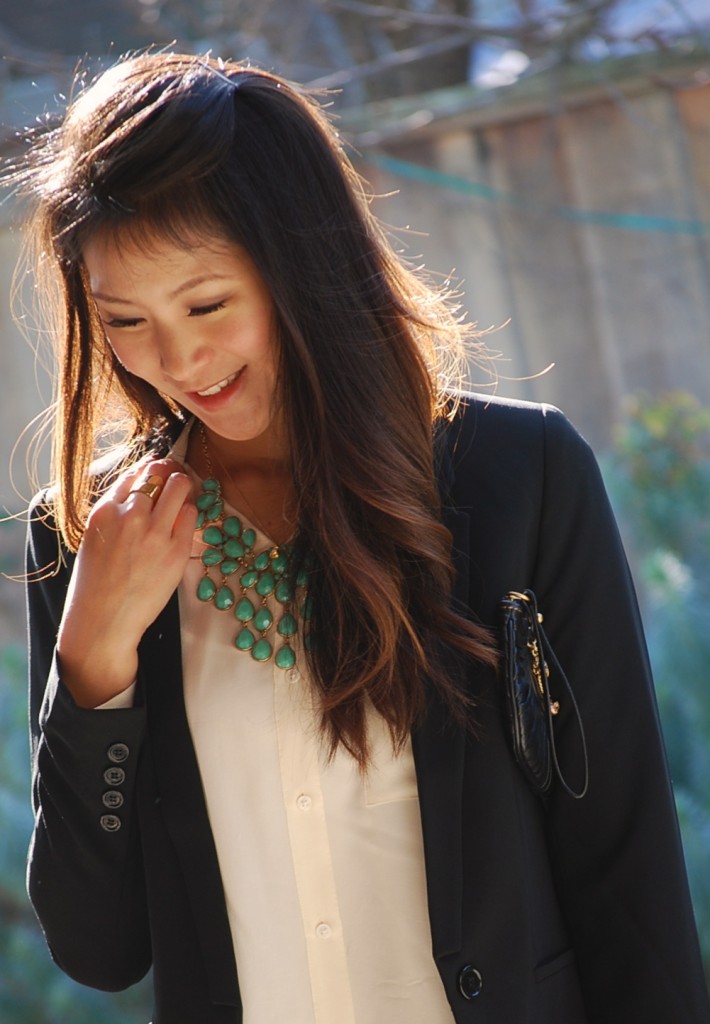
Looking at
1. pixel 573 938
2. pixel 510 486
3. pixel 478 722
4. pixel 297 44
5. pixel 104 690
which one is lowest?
pixel 573 938

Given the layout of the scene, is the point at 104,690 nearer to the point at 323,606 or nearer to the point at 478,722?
the point at 323,606

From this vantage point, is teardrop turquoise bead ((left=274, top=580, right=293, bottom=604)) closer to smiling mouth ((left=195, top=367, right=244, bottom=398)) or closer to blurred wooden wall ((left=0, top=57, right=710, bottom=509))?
smiling mouth ((left=195, top=367, right=244, bottom=398))

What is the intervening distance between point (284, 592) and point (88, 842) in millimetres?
385

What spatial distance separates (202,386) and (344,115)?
2362mm

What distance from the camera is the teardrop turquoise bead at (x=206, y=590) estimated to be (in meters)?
1.74

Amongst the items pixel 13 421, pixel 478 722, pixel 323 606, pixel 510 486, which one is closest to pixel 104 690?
pixel 323 606

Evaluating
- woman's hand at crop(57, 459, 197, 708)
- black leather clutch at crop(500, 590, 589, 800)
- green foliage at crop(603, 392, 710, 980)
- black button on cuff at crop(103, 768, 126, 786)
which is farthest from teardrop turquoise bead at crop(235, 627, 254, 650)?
green foliage at crop(603, 392, 710, 980)

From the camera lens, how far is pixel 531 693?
1.60 m

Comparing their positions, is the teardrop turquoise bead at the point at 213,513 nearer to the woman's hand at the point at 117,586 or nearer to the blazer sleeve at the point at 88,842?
the woman's hand at the point at 117,586

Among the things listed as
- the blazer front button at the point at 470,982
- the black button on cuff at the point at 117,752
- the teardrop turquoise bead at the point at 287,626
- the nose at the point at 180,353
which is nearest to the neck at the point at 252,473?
the teardrop turquoise bead at the point at 287,626

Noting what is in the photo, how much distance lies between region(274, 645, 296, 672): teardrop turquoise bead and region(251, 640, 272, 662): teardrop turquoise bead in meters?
0.02

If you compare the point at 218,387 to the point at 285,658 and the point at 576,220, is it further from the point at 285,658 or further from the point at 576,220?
the point at 576,220

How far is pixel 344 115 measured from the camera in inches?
148

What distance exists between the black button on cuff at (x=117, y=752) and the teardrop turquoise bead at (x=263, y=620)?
0.73ft
